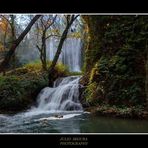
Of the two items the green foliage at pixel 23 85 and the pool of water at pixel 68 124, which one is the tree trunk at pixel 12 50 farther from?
the pool of water at pixel 68 124

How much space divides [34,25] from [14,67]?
1.32 feet

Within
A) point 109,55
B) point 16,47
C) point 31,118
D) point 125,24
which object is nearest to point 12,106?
point 31,118

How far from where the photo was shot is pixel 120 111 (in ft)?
11.2

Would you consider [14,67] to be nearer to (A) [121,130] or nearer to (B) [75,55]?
(B) [75,55]

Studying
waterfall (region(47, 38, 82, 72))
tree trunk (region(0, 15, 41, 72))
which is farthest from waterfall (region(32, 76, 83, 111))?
tree trunk (region(0, 15, 41, 72))

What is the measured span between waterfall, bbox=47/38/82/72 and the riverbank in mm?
381

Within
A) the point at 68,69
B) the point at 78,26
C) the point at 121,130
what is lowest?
the point at 121,130

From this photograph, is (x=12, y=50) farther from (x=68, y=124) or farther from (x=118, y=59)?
(x=118, y=59)

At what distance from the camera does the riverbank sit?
10.7 ft

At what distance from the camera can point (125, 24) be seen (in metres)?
3.35

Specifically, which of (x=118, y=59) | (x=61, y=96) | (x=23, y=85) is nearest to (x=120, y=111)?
(x=118, y=59)

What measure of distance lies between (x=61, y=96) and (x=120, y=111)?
0.70 meters

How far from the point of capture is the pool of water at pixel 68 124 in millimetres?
3162

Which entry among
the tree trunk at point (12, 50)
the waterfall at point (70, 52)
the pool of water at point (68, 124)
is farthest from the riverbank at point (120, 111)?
the tree trunk at point (12, 50)
